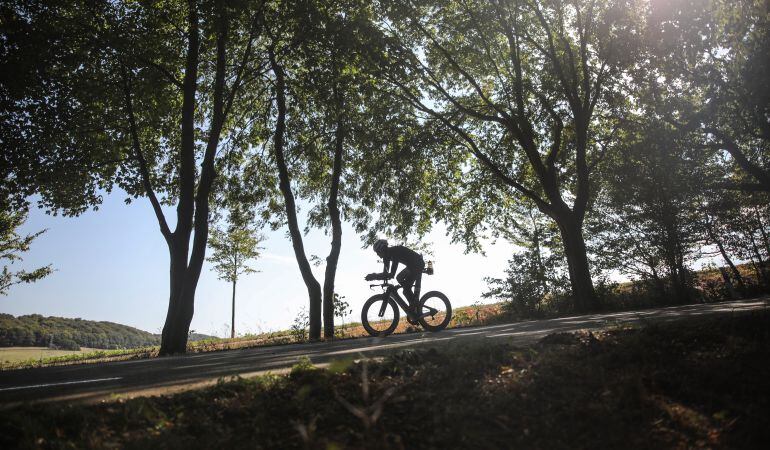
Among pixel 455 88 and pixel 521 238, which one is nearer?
pixel 455 88

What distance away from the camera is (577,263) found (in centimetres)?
1569

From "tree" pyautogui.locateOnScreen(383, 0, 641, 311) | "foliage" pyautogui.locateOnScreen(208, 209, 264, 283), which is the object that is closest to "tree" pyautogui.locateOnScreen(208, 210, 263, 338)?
"foliage" pyautogui.locateOnScreen(208, 209, 264, 283)

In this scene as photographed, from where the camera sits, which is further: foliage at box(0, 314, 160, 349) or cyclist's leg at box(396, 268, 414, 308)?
foliage at box(0, 314, 160, 349)

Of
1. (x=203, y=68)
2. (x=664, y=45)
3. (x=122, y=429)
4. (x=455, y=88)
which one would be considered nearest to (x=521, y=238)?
(x=455, y=88)

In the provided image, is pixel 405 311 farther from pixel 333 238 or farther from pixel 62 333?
pixel 62 333

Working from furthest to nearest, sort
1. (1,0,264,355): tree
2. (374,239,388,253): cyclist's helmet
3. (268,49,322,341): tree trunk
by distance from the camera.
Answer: (268,49,322,341): tree trunk, (1,0,264,355): tree, (374,239,388,253): cyclist's helmet

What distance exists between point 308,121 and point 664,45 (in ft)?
37.3

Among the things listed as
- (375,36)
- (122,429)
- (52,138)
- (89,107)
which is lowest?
(122,429)

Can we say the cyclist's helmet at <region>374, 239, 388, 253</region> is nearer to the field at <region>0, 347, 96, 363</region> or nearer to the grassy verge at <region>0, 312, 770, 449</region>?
the grassy verge at <region>0, 312, 770, 449</region>

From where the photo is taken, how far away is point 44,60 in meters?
12.1

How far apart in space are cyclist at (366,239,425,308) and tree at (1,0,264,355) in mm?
6075

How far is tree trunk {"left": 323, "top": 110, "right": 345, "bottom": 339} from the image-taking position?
1522cm

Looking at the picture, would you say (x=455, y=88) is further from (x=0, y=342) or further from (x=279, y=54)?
(x=0, y=342)

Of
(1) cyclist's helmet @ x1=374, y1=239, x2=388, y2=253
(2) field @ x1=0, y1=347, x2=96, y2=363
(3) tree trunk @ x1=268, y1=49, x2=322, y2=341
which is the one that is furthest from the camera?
(2) field @ x1=0, y1=347, x2=96, y2=363
